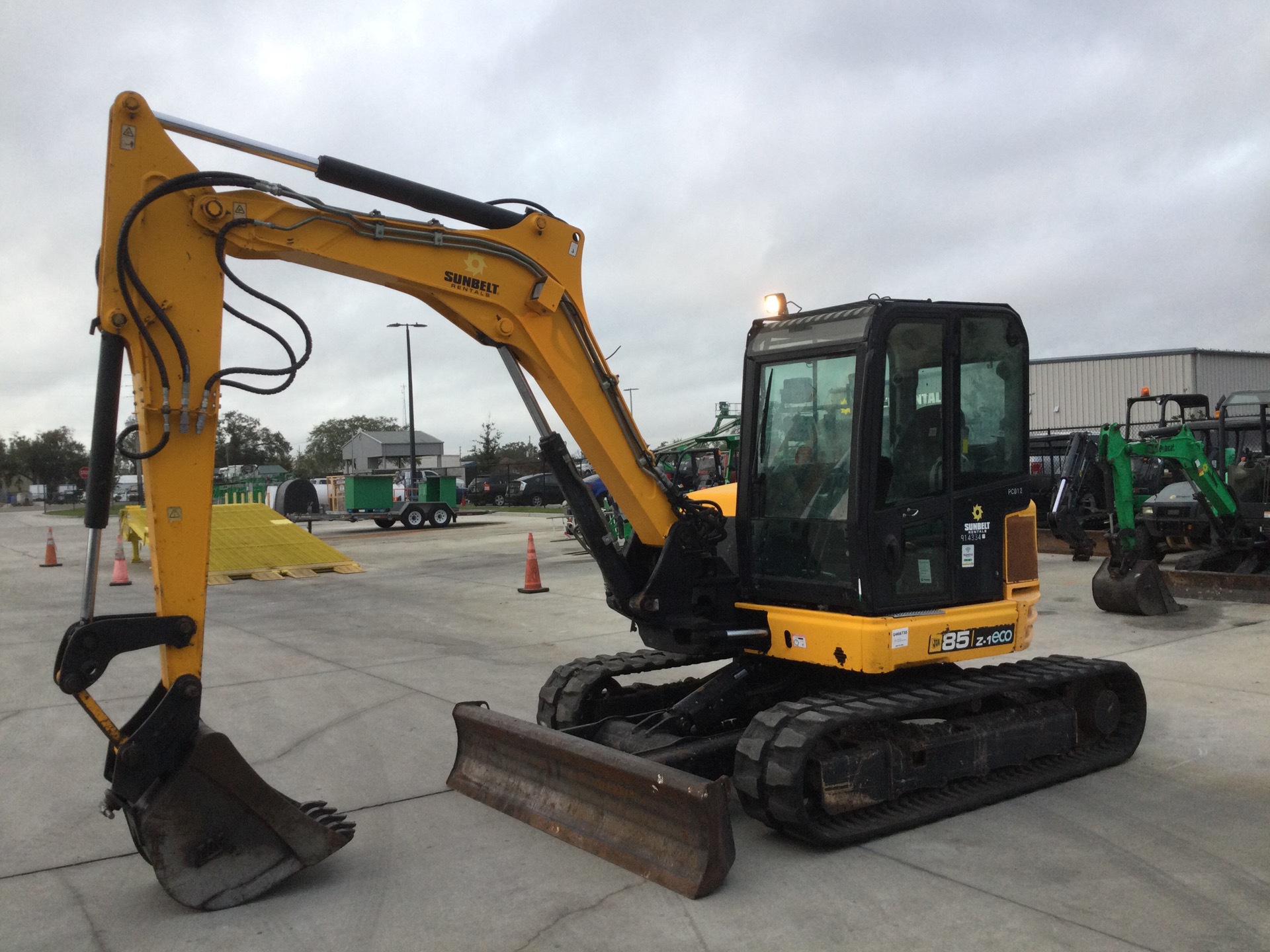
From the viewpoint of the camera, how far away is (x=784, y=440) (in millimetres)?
6027

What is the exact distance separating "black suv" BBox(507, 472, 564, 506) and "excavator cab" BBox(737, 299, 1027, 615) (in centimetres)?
4228

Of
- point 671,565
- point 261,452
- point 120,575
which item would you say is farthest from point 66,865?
point 261,452

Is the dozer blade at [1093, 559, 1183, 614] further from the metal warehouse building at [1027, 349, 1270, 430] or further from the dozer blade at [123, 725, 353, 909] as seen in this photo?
the metal warehouse building at [1027, 349, 1270, 430]

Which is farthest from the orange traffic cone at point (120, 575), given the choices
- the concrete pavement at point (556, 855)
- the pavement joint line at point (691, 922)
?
the pavement joint line at point (691, 922)

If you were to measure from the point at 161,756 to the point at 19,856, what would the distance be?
5.19 feet

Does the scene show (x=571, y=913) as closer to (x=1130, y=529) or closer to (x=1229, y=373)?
(x=1130, y=529)

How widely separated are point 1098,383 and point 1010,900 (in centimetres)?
3704

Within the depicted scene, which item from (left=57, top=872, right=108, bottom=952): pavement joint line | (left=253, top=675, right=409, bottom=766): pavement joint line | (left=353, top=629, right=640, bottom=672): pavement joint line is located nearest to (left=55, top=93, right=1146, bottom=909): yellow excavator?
(left=57, top=872, right=108, bottom=952): pavement joint line

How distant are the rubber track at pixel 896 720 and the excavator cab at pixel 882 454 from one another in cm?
49

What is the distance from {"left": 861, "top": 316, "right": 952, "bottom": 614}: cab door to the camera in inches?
219

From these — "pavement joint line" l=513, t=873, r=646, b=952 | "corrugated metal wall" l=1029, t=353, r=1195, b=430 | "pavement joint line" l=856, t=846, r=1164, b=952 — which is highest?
"corrugated metal wall" l=1029, t=353, r=1195, b=430

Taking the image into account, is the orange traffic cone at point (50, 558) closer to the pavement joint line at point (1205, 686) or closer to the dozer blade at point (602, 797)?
the dozer blade at point (602, 797)

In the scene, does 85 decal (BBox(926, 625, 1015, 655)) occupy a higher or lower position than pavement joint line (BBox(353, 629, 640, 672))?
higher

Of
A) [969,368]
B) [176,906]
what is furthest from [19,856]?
[969,368]
